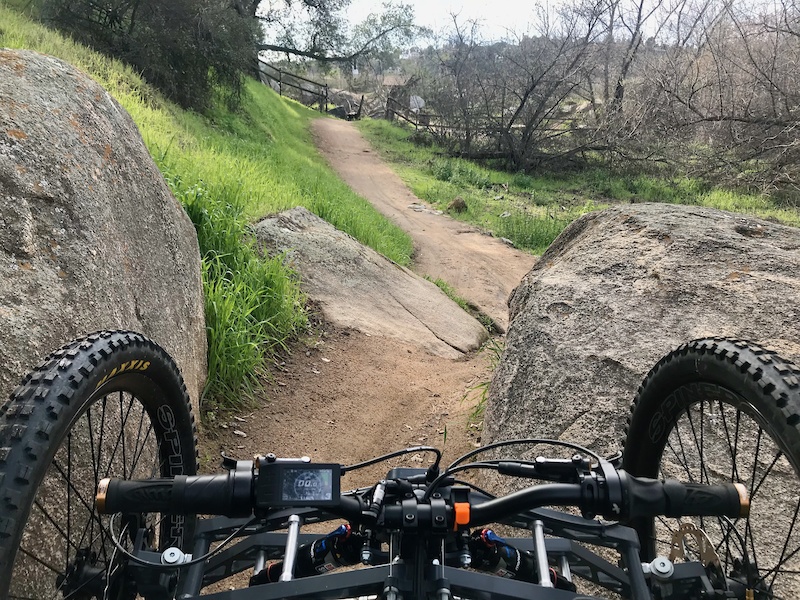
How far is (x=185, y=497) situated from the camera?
1335 mm

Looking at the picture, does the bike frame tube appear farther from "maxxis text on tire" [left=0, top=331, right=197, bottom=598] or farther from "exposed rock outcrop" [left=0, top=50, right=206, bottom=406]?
"exposed rock outcrop" [left=0, top=50, right=206, bottom=406]

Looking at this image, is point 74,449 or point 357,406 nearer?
point 74,449

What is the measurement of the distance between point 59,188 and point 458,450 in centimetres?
271

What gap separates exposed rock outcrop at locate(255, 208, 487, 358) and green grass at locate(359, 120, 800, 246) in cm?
534

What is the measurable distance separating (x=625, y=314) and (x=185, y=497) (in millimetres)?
2777

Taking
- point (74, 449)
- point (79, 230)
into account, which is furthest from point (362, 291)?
point (74, 449)

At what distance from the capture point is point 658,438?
1959mm

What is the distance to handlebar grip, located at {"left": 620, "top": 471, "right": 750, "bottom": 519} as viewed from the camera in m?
1.36

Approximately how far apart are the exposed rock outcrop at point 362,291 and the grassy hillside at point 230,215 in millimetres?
356

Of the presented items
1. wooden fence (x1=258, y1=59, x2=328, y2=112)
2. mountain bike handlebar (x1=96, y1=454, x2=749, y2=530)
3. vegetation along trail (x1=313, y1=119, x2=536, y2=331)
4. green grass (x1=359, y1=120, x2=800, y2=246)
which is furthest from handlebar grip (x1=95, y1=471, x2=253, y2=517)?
wooden fence (x1=258, y1=59, x2=328, y2=112)

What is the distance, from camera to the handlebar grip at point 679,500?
4.46ft

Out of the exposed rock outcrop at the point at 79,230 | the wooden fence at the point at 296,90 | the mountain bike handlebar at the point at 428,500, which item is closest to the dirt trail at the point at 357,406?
the exposed rock outcrop at the point at 79,230

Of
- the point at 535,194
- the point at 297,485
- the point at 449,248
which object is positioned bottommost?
the point at 449,248

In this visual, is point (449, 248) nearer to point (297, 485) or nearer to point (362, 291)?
point (362, 291)
